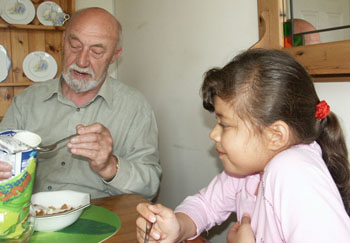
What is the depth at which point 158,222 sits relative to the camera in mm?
853

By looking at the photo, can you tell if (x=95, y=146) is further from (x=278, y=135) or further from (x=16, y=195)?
(x=278, y=135)

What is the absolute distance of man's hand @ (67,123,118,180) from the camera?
Result: 3.82 ft

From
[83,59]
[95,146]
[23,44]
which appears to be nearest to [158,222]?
[95,146]

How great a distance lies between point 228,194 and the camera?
1.09 meters

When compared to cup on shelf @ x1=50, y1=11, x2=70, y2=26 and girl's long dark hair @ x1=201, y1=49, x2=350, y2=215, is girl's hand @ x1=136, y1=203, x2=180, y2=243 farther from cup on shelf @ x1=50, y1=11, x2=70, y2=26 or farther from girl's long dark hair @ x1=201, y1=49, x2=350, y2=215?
cup on shelf @ x1=50, y1=11, x2=70, y2=26

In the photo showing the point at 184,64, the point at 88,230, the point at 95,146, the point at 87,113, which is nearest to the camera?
the point at 88,230

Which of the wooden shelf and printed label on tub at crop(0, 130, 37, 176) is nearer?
printed label on tub at crop(0, 130, 37, 176)

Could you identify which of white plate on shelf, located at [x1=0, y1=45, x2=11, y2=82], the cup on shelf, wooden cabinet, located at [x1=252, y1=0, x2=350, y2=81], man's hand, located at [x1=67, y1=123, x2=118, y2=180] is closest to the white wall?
wooden cabinet, located at [x1=252, y1=0, x2=350, y2=81]

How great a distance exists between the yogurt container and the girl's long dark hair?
500mm

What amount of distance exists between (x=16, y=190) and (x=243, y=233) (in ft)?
1.80

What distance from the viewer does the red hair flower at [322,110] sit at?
2.76 feet

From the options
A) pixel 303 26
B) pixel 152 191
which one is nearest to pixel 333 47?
pixel 303 26

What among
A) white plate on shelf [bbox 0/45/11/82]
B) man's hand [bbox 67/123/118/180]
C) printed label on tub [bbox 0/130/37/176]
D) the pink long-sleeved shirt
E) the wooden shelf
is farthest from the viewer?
white plate on shelf [bbox 0/45/11/82]

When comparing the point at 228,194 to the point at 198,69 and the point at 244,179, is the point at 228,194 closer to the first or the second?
the point at 244,179
